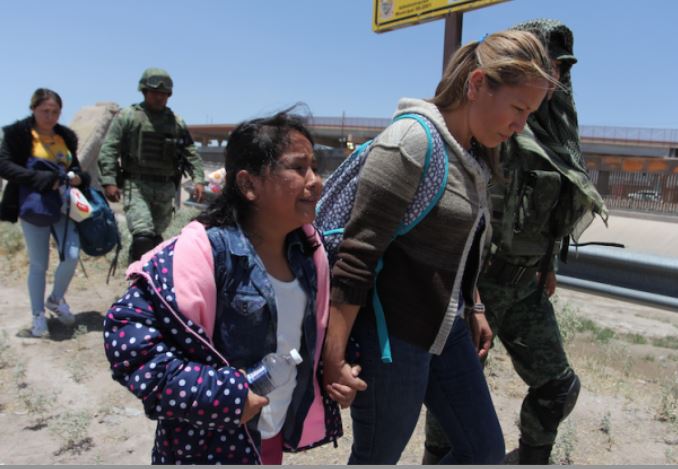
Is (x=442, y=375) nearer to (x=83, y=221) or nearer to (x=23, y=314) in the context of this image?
(x=83, y=221)

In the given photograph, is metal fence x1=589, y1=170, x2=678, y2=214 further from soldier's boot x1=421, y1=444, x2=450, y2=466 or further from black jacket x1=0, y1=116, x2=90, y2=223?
soldier's boot x1=421, y1=444, x2=450, y2=466

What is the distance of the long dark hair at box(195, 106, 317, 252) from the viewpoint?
163 centimetres

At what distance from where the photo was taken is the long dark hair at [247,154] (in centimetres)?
163

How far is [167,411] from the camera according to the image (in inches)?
55.1

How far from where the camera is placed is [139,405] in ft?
11.2

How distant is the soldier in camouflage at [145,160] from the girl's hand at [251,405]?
358 centimetres

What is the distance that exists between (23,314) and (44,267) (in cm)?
89

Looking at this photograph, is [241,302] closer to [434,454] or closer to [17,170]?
[434,454]

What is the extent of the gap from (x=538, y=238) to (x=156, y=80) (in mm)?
3579

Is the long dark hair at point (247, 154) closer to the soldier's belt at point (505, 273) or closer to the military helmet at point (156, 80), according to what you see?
the soldier's belt at point (505, 273)

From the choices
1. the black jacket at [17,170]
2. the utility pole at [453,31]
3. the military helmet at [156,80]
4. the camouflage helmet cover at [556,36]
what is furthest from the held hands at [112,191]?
the camouflage helmet cover at [556,36]

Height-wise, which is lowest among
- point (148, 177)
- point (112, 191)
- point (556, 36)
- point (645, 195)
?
point (645, 195)

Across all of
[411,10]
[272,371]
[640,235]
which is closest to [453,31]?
[411,10]

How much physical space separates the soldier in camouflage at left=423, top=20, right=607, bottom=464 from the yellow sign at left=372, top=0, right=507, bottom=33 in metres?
1.71
